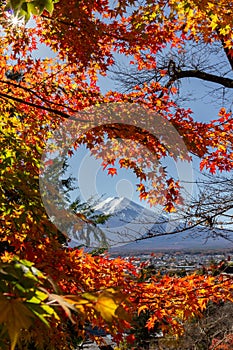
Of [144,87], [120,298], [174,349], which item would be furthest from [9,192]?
[174,349]

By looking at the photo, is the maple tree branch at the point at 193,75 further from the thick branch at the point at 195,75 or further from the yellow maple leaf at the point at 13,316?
the yellow maple leaf at the point at 13,316

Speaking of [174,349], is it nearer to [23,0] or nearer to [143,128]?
[143,128]

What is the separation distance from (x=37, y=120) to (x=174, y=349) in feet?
33.0

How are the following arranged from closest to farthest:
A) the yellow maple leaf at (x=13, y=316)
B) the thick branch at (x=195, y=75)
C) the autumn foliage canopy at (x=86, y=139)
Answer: the yellow maple leaf at (x=13, y=316), the autumn foliage canopy at (x=86, y=139), the thick branch at (x=195, y=75)

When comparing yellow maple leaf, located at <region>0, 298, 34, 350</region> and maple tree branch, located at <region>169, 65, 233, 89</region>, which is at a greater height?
maple tree branch, located at <region>169, 65, 233, 89</region>

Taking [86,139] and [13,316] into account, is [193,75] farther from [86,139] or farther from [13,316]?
[13,316]

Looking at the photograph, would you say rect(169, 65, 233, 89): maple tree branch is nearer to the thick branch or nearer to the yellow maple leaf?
the thick branch

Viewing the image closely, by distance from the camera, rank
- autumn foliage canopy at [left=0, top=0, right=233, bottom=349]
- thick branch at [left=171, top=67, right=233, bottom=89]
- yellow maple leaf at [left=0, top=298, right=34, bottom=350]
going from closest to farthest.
Answer: yellow maple leaf at [left=0, top=298, right=34, bottom=350], autumn foliage canopy at [left=0, top=0, right=233, bottom=349], thick branch at [left=171, top=67, right=233, bottom=89]

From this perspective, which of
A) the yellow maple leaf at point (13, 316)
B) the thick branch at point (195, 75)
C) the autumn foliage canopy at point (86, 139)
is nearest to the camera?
the yellow maple leaf at point (13, 316)

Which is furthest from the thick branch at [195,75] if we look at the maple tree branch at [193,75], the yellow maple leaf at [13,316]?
the yellow maple leaf at [13,316]

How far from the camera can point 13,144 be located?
4.33 meters

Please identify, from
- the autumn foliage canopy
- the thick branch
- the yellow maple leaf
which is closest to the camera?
the yellow maple leaf

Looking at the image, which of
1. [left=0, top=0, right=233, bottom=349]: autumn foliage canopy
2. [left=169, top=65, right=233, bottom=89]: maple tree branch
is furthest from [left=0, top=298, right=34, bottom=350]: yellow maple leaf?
[left=169, top=65, right=233, bottom=89]: maple tree branch

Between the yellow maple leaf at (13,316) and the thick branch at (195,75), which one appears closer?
the yellow maple leaf at (13,316)
